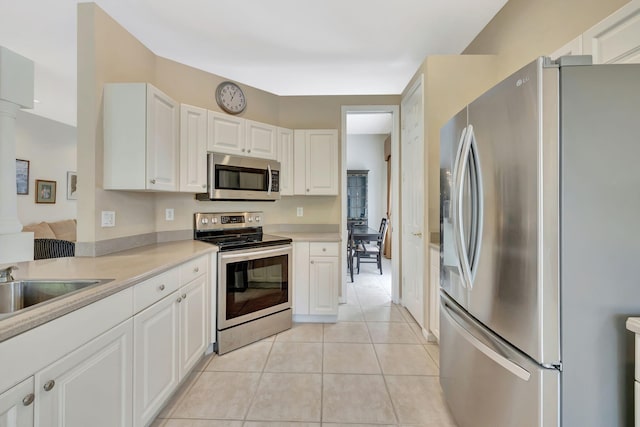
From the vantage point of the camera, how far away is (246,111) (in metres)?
3.16

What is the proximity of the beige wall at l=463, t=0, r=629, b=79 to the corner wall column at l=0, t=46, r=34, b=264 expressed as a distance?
293cm

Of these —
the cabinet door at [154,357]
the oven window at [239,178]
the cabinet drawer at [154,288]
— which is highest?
the oven window at [239,178]

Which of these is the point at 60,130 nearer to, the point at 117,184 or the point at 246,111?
the point at 246,111

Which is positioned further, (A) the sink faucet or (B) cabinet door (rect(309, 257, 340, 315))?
(B) cabinet door (rect(309, 257, 340, 315))

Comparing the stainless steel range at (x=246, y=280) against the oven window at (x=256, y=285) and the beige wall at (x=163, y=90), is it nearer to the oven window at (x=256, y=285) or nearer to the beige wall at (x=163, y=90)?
the oven window at (x=256, y=285)

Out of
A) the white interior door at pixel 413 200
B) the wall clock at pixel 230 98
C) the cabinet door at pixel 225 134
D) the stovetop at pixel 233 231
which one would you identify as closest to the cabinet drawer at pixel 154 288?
the stovetop at pixel 233 231

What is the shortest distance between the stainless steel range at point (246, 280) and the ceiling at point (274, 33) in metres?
1.68

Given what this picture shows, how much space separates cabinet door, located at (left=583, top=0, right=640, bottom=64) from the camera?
4.20ft

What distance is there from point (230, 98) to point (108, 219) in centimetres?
172

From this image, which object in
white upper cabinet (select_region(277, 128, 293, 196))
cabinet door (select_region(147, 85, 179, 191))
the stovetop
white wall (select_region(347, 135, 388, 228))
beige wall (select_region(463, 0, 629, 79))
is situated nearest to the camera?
beige wall (select_region(463, 0, 629, 79))

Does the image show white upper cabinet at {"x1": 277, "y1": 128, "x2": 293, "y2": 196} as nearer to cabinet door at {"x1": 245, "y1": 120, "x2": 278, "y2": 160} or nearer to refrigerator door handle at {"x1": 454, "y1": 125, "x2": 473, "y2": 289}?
cabinet door at {"x1": 245, "y1": 120, "x2": 278, "y2": 160}

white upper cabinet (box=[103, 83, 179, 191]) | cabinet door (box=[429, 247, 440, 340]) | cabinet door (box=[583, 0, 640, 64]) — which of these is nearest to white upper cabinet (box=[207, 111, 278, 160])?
white upper cabinet (box=[103, 83, 179, 191])

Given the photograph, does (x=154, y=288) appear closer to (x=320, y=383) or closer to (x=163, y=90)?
(x=320, y=383)

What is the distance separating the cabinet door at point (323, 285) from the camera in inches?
114
